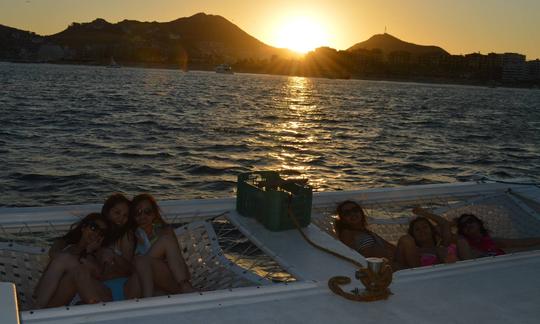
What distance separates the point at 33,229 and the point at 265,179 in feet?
7.75

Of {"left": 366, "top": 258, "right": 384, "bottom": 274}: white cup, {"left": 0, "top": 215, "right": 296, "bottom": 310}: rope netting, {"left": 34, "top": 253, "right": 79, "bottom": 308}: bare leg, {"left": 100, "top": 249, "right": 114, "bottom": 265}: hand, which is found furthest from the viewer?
{"left": 0, "top": 215, "right": 296, "bottom": 310}: rope netting

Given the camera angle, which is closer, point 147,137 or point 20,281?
point 20,281

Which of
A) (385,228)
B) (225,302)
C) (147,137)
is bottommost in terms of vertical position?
(147,137)

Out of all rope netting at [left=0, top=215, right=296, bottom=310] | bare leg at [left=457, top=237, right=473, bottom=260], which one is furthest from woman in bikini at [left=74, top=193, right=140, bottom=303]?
bare leg at [left=457, top=237, right=473, bottom=260]

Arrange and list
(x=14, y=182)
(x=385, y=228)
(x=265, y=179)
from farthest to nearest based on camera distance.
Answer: (x=14, y=182) → (x=385, y=228) → (x=265, y=179)

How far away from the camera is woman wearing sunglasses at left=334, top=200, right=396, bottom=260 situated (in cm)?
596

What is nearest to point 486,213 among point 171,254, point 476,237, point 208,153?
point 476,237

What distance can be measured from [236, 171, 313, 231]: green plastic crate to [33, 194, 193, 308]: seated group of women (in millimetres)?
1134

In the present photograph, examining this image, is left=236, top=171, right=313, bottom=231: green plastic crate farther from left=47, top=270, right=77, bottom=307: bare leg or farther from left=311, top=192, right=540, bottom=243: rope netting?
left=47, top=270, right=77, bottom=307: bare leg

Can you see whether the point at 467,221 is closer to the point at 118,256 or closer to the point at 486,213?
the point at 486,213

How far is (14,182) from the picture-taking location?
47.5 ft

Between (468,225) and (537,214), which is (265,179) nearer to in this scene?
(468,225)

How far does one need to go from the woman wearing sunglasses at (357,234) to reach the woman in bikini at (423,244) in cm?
25

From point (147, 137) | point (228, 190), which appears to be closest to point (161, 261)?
point (228, 190)
